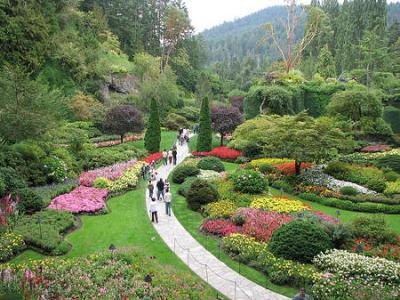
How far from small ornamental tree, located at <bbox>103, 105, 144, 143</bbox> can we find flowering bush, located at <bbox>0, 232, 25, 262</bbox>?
19.9m

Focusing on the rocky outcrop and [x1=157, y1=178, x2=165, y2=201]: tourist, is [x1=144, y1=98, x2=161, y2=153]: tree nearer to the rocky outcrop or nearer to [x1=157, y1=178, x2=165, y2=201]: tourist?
[x1=157, y1=178, x2=165, y2=201]: tourist

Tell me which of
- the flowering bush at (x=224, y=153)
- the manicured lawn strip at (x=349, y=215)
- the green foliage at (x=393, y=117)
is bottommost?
the manicured lawn strip at (x=349, y=215)

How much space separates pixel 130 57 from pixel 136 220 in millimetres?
46255

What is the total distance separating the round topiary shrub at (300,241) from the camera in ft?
40.5

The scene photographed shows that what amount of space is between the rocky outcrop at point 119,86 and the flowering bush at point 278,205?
31.4m

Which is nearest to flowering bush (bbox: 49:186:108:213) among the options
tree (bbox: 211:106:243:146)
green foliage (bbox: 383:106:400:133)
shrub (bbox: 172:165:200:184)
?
shrub (bbox: 172:165:200:184)

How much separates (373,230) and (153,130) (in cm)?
2139

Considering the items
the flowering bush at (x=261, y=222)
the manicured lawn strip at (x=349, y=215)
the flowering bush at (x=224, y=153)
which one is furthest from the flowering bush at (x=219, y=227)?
the flowering bush at (x=224, y=153)

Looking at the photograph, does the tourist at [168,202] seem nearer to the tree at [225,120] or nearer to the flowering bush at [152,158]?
the flowering bush at [152,158]

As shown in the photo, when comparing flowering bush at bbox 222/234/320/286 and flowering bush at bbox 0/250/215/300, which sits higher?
flowering bush at bbox 0/250/215/300

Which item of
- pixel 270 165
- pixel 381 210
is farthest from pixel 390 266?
pixel 270 165

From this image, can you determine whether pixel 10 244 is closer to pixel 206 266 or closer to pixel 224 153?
pixel 206 266

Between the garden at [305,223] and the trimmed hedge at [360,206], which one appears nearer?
the garden at [305,223]

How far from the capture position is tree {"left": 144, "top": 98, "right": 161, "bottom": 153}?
32.0 m
